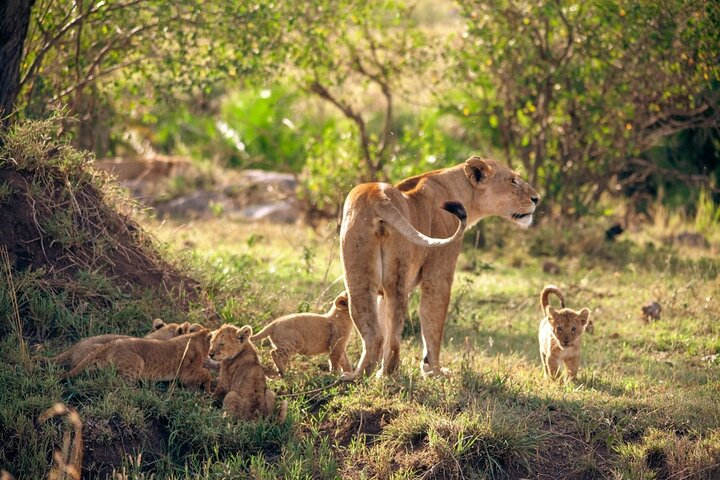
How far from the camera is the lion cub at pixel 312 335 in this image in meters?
6.78

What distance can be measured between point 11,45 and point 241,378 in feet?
11.5

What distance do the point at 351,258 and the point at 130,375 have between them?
150 centimetres

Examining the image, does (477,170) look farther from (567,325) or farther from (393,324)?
(393,324)

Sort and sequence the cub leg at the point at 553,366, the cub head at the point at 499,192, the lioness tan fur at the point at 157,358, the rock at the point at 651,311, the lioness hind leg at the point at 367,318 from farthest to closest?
1. the rock at the point at 651,311
2. the cub head at the point at 499,192
3. the cub leg at the point at 553,366
4. the lioness hind leg at the point at 367,318
5. the lioness tan fur at the point at 157,358

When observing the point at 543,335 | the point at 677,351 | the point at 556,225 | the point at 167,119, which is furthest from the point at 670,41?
the point at 167,119

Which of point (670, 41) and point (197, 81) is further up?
point (670, 41)

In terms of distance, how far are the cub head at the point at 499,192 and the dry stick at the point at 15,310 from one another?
10.3 feet

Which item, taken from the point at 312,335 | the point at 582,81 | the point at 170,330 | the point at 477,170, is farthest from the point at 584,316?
the point at 582,81

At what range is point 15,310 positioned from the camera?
6.66m

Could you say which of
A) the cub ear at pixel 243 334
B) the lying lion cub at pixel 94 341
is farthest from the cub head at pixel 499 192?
the lying lion cub at pixel 94 341

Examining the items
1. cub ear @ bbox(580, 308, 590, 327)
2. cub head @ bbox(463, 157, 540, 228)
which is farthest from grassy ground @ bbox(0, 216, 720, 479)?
cub head @ bbox(463, 157, 540, 228)

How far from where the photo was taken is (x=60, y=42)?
9.93 meters

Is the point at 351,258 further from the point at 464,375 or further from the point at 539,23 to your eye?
the point at 539,23

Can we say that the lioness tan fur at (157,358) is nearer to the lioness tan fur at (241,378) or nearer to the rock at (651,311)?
the lioness tan fur at (241,378)
